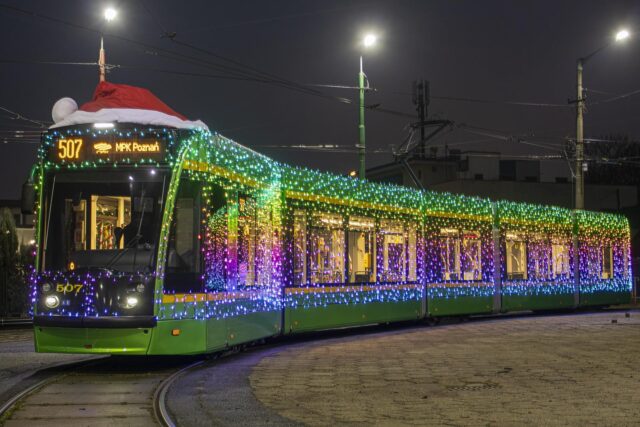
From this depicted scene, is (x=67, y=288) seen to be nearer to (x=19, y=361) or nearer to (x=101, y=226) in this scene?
(x=101, y=226)

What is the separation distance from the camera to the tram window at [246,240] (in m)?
13.8

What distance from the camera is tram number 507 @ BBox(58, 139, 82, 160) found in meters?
12.1

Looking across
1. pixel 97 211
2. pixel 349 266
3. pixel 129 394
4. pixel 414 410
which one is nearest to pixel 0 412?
pixel 129 394

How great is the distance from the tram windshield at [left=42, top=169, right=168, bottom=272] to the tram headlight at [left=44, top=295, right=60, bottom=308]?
378mm

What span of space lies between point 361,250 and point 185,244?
7.48m

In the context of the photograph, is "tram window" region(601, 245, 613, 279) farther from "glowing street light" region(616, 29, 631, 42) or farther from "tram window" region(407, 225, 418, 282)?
"tram window" region(407, 225, 418, 282)

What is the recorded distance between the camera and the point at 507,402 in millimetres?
9812

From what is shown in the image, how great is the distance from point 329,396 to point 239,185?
4.57 meters

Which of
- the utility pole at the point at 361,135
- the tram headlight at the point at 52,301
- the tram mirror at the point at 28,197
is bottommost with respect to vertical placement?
the tram headlight at the point at 52,301

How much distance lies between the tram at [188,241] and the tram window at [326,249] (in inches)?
1.4

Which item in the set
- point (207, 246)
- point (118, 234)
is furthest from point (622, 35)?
point (118, 234)

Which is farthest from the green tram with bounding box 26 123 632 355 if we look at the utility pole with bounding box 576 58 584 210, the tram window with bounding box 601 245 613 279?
the utility pole with bounding box 576 58 584 210

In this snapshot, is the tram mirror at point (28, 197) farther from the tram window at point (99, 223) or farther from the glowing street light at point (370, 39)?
the glowing street light at point (370, 39)

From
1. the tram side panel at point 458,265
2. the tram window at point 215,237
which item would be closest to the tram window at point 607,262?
the tram side panel at point 458,265
